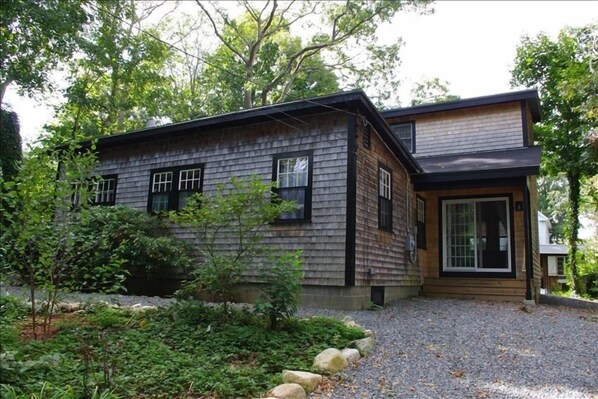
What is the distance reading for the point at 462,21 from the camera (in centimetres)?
982

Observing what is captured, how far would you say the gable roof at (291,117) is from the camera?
7727mm

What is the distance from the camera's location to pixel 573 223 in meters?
16.3

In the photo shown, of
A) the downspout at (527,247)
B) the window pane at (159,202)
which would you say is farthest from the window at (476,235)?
the window pane at (159,202)

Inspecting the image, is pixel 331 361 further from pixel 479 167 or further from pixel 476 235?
pixel 476 235

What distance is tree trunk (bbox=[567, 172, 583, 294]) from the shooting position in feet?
52.0

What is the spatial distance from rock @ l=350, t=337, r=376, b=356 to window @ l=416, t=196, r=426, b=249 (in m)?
6.28

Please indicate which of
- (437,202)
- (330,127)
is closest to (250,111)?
(330,127)

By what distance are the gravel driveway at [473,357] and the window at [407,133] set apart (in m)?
6.73

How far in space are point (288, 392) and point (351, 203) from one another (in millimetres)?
4486

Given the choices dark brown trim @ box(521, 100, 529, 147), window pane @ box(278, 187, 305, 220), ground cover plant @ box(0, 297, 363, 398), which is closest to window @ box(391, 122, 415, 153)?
dark brown trim @ box(521, 100, 529, 147)

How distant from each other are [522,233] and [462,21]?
5.04m

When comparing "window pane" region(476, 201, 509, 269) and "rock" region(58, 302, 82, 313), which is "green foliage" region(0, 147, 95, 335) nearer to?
"rock" region(58, 302, 82, 313)

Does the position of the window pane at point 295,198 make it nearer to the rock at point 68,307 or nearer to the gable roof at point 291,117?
the gable roof at point 291,117

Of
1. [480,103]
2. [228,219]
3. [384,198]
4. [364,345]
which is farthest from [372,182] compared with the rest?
[480,103]
